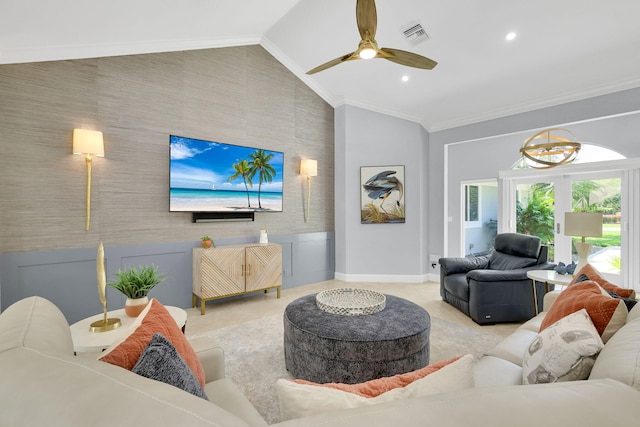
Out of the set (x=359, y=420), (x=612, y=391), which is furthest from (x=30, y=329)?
(x=612, y=391)

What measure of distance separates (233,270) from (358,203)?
2.39m

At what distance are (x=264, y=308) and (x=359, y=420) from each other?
3.67 metres

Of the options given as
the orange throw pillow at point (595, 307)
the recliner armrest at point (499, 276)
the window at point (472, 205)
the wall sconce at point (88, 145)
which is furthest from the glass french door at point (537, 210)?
the wall sconce at point (88, 145)

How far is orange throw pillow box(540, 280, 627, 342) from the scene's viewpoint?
129 cm

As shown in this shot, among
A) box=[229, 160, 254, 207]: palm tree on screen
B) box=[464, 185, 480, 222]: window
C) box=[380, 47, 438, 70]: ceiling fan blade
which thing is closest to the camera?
box=[380, 47, 438, 70]: ceiling fan blade

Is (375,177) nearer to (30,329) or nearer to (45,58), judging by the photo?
(45,58)

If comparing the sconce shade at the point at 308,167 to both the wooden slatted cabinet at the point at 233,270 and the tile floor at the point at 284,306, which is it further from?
the tile floor at the point at 284,306

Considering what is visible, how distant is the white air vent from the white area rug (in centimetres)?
327

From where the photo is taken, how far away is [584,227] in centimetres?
299

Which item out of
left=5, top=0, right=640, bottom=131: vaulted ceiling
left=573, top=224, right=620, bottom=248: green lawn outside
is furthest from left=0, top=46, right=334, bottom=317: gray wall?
left=573, top=224, right=620, bottom=248: green lawn outside

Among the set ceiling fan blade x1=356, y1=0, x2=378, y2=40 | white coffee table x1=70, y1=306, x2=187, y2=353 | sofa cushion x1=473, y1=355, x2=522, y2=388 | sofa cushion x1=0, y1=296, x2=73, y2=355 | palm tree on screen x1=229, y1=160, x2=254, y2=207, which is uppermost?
ceiling fan blade x1=356, y1=0, x2=378, y2=40

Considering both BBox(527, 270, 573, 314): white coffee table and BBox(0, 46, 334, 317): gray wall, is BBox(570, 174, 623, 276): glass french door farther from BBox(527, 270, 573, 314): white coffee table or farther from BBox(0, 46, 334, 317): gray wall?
BBox(0, 46, 334, 317): gray wall

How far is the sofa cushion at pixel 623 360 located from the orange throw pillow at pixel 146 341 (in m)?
1.21

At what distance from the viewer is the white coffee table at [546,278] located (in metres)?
2.82
